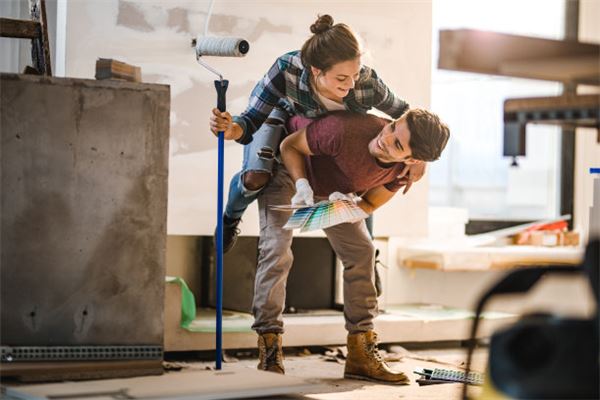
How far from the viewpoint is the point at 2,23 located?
4.01 meters

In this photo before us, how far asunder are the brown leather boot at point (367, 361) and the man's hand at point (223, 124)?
104 centimetres

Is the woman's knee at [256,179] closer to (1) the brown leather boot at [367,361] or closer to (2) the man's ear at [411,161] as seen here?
(2) the man's ear at [411,161]

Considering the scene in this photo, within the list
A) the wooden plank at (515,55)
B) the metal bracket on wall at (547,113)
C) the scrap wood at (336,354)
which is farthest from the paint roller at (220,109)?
the wooden plank at (515,55)

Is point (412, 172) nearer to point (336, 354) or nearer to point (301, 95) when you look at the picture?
point (301, 95)

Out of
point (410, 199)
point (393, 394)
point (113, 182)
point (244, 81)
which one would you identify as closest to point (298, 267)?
point (410, 199)

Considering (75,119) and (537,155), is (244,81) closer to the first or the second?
(75,119)

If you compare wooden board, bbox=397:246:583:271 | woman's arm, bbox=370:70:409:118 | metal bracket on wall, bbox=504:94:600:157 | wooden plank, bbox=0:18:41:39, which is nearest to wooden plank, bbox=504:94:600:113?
metal bracket on wall, bbox=504:94:600:157

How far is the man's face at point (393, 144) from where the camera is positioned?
14.6ft

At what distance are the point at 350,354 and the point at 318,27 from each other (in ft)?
4.74

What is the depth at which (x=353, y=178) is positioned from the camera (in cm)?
451

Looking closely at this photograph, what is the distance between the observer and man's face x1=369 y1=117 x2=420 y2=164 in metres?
4.45

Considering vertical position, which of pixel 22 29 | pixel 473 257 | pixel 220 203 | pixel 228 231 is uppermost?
pixel 22 29

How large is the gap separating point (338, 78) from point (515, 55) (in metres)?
2.13

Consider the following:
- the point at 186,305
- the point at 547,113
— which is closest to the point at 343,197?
the point at 186,305
